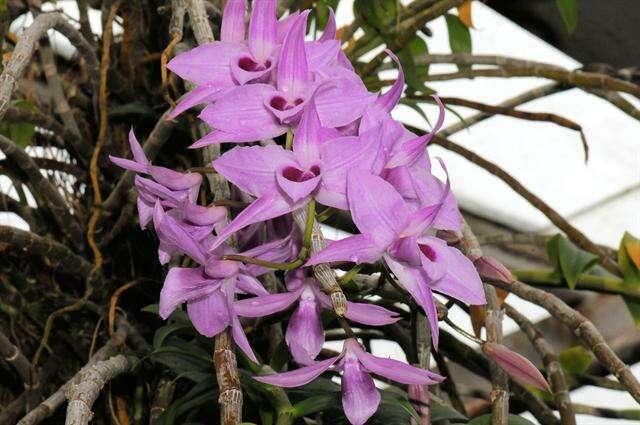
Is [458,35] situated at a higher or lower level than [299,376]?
higher


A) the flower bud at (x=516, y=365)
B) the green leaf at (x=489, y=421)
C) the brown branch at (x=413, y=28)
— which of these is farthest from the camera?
Result: the brown branch at (x=413, y=28)

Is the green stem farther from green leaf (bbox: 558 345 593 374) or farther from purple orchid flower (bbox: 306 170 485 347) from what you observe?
purple orchid flower (bbox: 306 170 485 347)

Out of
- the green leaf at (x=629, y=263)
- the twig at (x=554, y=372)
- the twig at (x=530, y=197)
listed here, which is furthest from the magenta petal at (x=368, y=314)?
the green leaf at (x=629, y=263)

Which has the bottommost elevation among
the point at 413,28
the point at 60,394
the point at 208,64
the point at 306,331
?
the point at 60,394

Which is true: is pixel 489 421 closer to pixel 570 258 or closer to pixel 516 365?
pixel 516 365

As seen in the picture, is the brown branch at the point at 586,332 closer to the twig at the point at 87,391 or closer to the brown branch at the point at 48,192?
the twig at the point at 87,391

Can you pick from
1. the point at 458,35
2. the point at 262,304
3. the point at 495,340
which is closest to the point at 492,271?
the point at 495,340

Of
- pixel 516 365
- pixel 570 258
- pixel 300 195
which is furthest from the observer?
pixel 570 258

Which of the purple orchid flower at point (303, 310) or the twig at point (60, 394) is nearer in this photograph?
the purple orchid flower at point (303, 310)
